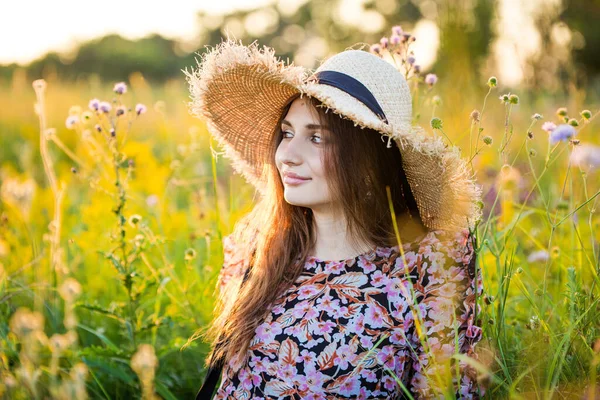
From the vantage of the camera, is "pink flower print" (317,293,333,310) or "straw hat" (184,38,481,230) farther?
"pink flower print" (317,293,333,310)

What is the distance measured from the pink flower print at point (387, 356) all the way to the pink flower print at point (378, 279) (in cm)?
20

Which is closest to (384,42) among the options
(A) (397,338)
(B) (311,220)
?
(B) (311,220)

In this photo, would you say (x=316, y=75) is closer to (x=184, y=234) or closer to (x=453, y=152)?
(x=453, y=152)

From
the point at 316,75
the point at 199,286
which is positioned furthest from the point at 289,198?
the point at 199,286

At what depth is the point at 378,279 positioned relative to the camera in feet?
6.36

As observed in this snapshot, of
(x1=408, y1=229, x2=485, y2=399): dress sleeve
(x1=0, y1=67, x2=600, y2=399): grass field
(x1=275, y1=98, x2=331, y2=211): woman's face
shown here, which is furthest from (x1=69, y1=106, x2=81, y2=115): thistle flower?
(x1=408, y1=229, x2=485, y2=399): dress sleeve

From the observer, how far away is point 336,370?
185 centimetres

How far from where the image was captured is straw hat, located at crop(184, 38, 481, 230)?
6.00 feet

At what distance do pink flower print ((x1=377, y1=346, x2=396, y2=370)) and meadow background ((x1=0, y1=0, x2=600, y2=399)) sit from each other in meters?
0.28

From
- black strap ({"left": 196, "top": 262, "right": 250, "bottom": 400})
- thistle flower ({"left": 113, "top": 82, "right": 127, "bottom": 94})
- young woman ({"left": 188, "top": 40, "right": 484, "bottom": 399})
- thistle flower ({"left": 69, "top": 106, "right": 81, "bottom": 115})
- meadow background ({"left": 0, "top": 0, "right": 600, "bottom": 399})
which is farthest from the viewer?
thistle flower ({"left": 69, "top": 106, "right": 81, "bottom": 115})

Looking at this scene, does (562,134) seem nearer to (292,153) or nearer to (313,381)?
(292,153)

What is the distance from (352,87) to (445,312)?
73 centimetres

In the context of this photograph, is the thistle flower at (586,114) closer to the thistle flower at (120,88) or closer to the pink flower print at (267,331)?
the pink flower print at (267,331)

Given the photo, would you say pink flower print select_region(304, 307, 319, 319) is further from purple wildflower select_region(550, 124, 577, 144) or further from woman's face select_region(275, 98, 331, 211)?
purple wildflower select_region(550, 124, 577, 144)
